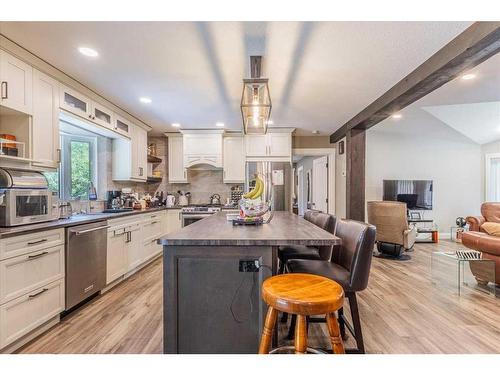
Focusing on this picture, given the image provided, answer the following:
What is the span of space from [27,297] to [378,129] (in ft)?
22.1

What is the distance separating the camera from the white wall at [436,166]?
21.5 ft

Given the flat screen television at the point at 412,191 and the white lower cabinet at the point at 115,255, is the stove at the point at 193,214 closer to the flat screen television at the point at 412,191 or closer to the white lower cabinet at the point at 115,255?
the white lower cabinet at the point at 115,255

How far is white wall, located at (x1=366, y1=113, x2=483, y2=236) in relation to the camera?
6.57 m

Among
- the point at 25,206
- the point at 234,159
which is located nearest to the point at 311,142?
the point at 234,159

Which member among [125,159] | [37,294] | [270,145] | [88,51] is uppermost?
[88,51]

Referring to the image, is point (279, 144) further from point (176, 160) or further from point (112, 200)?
point (112, 200)

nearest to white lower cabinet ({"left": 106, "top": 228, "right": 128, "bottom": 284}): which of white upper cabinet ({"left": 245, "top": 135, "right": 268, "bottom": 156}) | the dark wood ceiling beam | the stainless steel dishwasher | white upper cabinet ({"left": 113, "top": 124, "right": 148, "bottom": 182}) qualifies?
the stainless steel dishwasher

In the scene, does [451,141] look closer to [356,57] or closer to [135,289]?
[356,57]

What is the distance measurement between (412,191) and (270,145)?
3685 millimetres

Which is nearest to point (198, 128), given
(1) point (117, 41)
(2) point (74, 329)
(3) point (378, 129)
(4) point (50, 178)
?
(4) point (50, 178)

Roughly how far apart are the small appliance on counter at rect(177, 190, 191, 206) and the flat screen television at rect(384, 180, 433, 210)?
4562 millimetres

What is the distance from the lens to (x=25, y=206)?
7.23 ft

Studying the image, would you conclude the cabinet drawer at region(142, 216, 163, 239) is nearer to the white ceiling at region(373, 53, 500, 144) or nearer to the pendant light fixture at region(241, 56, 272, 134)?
the pendant light fixture at region(241, 56, 272, 134)
